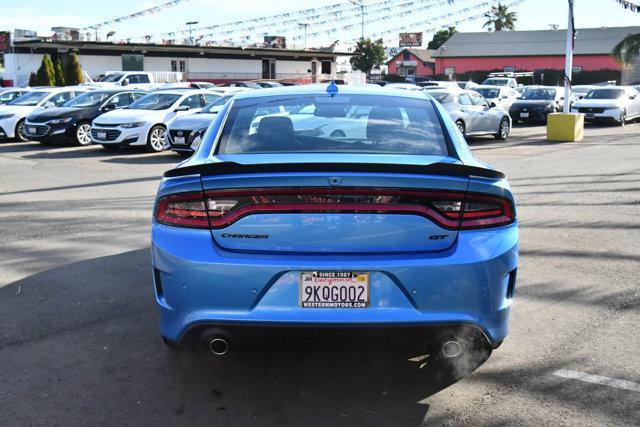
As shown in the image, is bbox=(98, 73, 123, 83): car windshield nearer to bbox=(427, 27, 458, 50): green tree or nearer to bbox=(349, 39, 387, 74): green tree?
bbox=(349, 39, 387, 74): green tree

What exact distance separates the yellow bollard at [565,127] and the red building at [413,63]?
6733cm

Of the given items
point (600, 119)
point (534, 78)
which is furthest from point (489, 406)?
point (534, 78)

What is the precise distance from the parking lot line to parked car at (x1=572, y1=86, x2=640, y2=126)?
24.3 meters

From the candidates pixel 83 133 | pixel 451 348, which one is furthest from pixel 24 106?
pixel 451 348

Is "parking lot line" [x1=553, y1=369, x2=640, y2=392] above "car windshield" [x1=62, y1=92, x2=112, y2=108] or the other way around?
the other way around

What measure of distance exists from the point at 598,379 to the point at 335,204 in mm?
1950

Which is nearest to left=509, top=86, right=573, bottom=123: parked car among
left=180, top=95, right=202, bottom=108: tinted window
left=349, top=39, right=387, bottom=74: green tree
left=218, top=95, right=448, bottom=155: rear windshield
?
left=180, top=95, right=202, bottom=108: tinted window

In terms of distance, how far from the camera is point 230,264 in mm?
3404

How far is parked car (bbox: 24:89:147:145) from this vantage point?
18277mm

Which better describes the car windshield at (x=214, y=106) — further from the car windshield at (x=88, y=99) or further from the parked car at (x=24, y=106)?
the parked car at (x=24, y=106)

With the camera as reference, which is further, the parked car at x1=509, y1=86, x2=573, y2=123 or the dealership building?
the dealership building

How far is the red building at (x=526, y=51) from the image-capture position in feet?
233

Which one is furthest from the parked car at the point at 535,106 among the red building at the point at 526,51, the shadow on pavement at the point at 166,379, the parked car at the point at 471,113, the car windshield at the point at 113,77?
the red building at the point at 526,51

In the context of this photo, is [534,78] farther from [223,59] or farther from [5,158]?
[5,158]
